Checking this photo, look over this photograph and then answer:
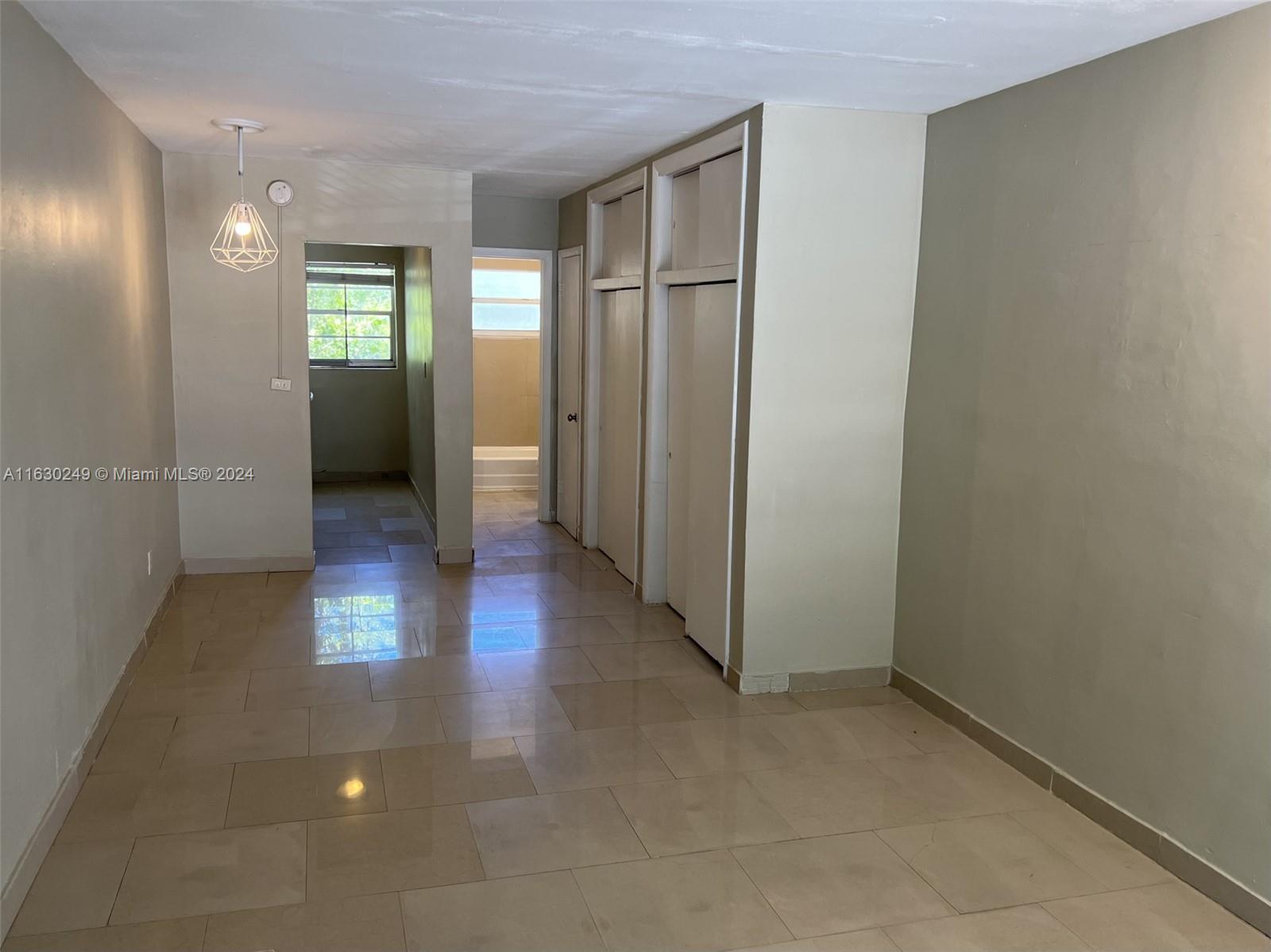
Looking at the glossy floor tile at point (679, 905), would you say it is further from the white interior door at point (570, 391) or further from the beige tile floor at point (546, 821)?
the white interior door at point (570, 391)

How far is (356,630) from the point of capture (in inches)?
205

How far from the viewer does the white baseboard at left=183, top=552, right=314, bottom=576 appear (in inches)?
242

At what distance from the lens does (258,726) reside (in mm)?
3943

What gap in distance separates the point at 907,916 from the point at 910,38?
8.69ft

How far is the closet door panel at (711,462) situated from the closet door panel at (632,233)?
39.0 inches

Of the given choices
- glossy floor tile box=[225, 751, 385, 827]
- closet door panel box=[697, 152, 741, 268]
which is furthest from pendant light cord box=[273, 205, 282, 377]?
glossy floor tile box=[225, 751, 385, 827]

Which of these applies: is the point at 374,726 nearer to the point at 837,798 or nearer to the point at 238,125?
the point at 837,798

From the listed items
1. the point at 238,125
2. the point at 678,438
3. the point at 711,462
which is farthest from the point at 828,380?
the point at 238,125

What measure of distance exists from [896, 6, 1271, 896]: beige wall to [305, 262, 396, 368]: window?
650 cm

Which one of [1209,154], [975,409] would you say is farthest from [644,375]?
[1209,154]

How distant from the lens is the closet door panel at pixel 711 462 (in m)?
4.51

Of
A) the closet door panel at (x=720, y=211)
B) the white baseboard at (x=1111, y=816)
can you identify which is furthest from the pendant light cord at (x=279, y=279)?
the white baseboard at (x=1111, y=816)

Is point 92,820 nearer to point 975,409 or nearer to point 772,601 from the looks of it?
point 772,601

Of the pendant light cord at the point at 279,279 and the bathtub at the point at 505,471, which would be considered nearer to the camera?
the pendant light cord at the point at 279,279
